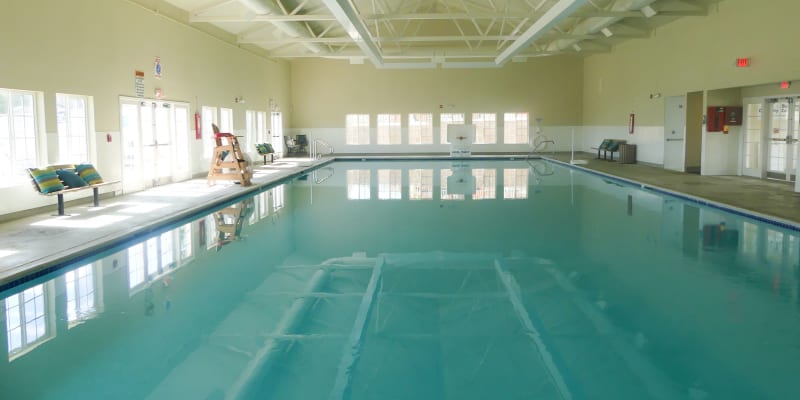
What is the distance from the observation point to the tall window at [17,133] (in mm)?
7988

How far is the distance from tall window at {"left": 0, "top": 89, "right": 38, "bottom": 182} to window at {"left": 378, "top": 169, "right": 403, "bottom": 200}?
545 cm

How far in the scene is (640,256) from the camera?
20.7 feet

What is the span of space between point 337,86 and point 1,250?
1740 centimetres

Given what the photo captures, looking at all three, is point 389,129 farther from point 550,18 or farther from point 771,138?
point 771,138

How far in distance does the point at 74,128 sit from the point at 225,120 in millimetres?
6621

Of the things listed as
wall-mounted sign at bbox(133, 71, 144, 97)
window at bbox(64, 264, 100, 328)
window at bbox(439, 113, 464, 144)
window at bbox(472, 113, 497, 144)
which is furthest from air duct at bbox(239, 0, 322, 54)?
window at bbox(472, 113, 497, 144)

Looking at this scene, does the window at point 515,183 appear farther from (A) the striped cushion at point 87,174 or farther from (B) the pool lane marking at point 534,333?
(A) the striped cushion at point 87,174

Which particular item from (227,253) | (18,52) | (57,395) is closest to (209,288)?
(227,253)

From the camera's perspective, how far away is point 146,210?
8750mm

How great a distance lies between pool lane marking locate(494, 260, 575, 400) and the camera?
10.7 feet

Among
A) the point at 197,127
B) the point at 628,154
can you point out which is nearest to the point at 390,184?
the point at 197,127

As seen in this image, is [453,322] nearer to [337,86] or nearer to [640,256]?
[640,256]

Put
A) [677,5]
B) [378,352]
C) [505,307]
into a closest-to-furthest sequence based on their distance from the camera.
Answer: [378,352]
[505,307]
[677,5]

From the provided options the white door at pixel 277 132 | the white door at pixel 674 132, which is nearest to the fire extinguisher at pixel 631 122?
the white door at pixel 674 132
